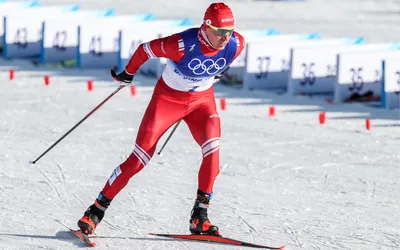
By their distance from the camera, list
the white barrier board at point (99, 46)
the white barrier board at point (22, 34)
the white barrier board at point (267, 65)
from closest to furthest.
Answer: the white barrier board at point (267, 65), the white barrier board at point (99, 46), the white barrier board at point (22, 34)

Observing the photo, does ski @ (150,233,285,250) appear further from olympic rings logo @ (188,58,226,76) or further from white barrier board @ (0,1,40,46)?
white barrier board @ (0,1,40,46)

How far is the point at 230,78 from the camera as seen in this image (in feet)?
58.5

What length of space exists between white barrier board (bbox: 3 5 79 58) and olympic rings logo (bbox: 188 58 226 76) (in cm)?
1146

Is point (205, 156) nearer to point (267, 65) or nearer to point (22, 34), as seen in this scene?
point (267, 65)

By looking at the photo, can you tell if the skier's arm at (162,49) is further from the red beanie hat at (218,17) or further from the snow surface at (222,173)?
the snow surface at (222,173)

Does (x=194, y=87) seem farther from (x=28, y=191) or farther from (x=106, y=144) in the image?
(x=106, y=144)

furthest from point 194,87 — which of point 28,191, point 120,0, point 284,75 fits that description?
point 120,0

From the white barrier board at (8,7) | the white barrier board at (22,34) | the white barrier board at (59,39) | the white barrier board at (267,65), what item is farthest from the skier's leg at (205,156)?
the white barrier board at (8,7)

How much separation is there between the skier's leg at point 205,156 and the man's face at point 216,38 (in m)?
0.56

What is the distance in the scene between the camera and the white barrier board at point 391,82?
15.7 m

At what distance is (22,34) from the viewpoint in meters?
19.5

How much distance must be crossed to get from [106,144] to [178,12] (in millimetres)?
13337

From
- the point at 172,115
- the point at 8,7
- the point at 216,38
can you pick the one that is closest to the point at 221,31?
the point at 216,38

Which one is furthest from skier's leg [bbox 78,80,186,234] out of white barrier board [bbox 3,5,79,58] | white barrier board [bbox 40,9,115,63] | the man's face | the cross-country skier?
white barrier board [bbox 3,5,79,58]
